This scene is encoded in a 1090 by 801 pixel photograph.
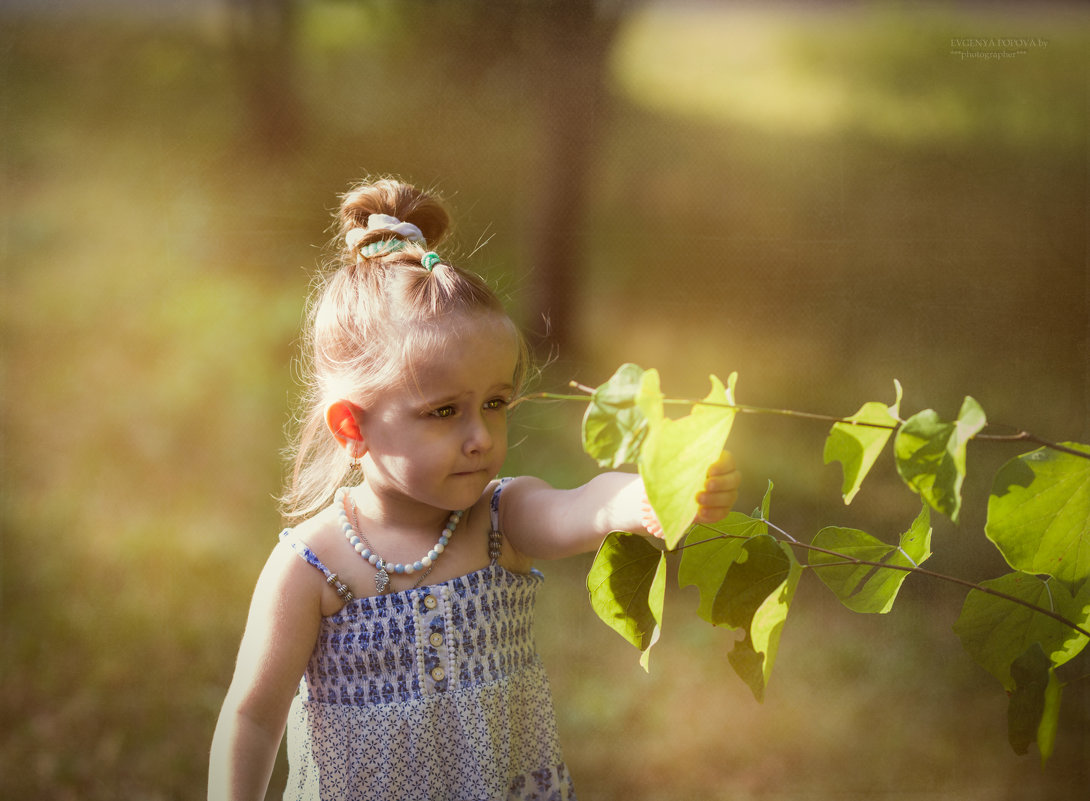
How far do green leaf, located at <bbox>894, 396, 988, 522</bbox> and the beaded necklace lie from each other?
0.48 metres

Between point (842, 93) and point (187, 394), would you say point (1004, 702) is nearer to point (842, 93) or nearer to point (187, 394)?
point (842, 93)

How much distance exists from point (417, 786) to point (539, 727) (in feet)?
0.41

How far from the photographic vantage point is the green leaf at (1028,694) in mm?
487

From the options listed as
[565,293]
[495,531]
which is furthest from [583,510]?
[565,293]

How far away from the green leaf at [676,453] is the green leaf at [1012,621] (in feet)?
0.54

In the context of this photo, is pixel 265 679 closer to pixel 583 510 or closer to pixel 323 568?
pixel 323 568

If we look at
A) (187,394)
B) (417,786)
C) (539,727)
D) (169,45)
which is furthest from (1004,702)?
(169,45)

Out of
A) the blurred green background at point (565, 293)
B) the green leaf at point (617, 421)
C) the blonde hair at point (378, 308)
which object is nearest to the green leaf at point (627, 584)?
the green leaf at point (617, 421)

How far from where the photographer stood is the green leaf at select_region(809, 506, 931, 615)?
544 mm

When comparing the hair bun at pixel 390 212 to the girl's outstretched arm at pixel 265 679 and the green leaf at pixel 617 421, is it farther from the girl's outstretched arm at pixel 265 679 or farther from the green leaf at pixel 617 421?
the green leaf at pixel 617 421

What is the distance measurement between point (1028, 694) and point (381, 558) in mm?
496

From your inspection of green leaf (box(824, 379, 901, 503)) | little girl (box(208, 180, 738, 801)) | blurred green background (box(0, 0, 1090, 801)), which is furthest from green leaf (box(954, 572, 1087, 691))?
blurred green background (box(0, 0, 1090, 801))

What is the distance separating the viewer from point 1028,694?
492 mm

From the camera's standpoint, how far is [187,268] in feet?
4.61
